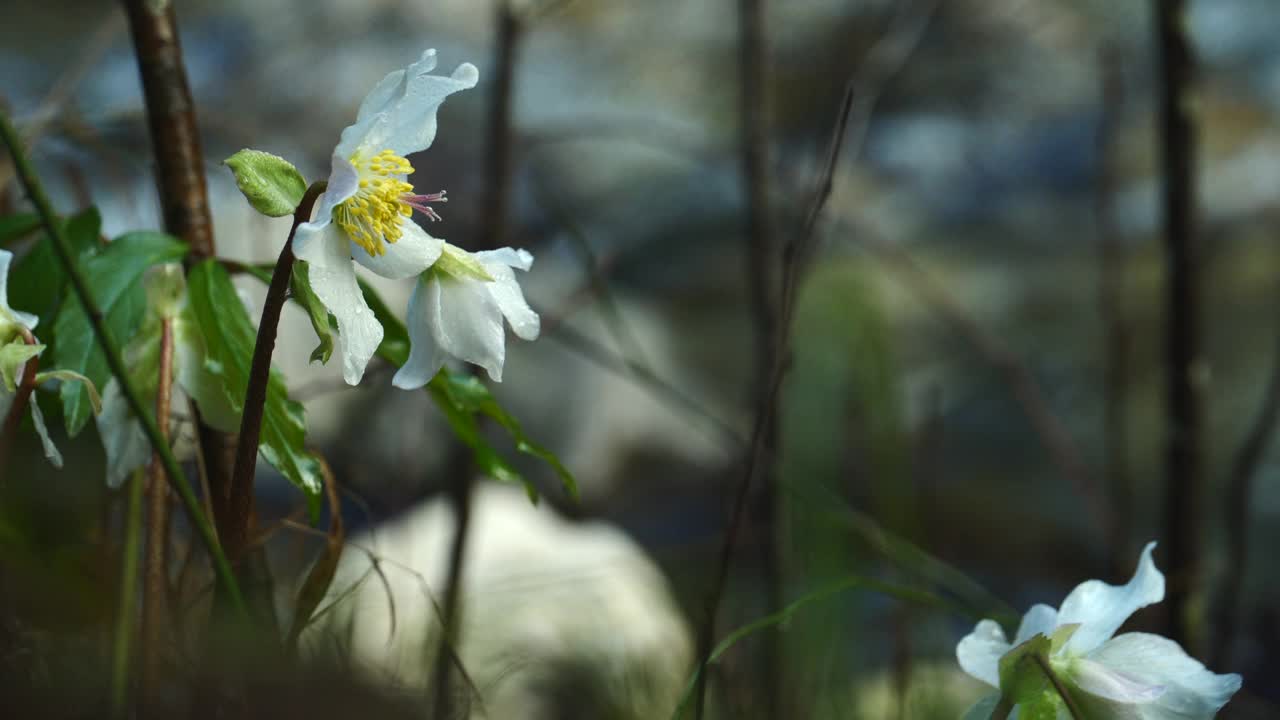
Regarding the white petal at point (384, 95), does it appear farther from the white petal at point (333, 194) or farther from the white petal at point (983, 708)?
the white petal at point (983, 708)

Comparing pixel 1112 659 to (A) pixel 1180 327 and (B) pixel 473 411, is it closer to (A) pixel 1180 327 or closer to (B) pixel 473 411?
(B) pixel 473 411

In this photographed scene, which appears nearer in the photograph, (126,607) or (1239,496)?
(126,607)

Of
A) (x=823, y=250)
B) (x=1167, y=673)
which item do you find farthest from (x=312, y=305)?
(x=823, y=250)

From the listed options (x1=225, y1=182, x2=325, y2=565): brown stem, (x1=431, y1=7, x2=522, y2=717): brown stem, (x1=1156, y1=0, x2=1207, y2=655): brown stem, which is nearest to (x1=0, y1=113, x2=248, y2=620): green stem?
(x1=225, y1=182, x2=325, y2=565): brown stem

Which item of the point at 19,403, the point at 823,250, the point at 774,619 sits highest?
the point at 19,403

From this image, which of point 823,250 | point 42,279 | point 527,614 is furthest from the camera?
point 823,250

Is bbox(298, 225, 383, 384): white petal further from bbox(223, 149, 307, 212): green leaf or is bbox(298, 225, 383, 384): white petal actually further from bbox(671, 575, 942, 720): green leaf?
bbox(671, 575, 942, 720): green leaf
